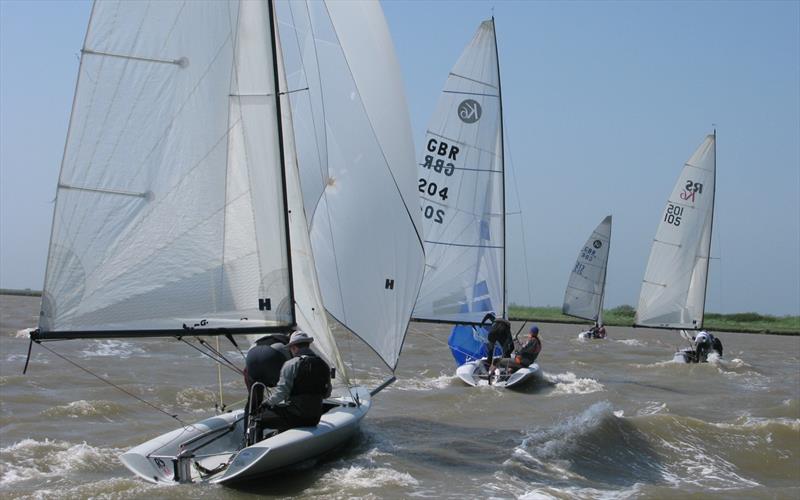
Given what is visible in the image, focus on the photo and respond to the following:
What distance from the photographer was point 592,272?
38750 millimetres

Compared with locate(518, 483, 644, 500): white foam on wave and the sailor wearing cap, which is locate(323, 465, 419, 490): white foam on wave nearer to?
the sailor wearing cap

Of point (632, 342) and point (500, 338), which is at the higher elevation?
point (500, 338)

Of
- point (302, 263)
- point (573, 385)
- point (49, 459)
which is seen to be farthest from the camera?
point (573, 385)

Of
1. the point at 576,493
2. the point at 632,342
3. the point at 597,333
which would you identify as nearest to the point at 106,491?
the point at 576,493

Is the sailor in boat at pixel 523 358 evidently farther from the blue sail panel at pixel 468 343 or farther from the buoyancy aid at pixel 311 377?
the buoyancy aid at pixel 311 377

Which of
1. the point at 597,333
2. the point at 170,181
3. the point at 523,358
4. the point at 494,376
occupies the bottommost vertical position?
the point at 494,376

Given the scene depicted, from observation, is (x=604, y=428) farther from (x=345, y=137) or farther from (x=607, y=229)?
(x=607, y=229)

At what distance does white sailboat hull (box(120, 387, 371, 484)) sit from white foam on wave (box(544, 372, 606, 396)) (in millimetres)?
7707

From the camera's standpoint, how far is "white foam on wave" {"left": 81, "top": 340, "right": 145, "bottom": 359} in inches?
825

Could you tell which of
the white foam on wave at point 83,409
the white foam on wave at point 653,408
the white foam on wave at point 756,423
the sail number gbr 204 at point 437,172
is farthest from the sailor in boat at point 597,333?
the white foam on wave at point 83,409

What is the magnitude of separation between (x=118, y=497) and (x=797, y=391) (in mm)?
14708

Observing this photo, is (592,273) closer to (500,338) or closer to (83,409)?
(500,338)

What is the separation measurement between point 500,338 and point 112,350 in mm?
9595

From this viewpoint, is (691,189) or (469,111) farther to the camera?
(691,189)
